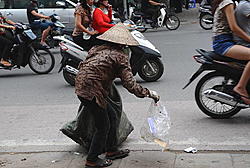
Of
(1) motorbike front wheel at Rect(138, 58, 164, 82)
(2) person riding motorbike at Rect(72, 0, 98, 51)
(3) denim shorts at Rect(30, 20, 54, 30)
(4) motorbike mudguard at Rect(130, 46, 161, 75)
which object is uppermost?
(2) person riding motorbike at Rect(72, 0, 98, 51)

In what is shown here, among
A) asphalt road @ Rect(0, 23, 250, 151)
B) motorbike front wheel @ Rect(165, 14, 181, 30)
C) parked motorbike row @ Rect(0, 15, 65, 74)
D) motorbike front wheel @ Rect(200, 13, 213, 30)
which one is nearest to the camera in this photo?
asphalt road @ Rect(0, 23, 250, 151)

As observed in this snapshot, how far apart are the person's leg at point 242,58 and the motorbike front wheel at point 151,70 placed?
9.77 ft

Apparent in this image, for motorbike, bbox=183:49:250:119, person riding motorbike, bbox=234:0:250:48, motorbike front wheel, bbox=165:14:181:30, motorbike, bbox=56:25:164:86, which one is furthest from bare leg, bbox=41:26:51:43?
person riding motorbike, bbox=234:0:250:48

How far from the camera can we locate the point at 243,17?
5.67 meters

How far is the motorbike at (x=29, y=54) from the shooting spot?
1016 centimetres

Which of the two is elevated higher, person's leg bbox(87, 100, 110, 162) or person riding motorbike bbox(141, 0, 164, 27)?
person's leg bbox(87, 100, 110, 162)

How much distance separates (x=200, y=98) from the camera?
20.0 ft

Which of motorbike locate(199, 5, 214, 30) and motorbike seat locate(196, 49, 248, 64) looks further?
motorbike locate(199, 5, 214, 30)

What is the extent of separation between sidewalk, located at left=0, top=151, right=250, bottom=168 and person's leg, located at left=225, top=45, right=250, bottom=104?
1084 millimetres

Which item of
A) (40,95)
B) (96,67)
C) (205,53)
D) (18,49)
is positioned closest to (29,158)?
(96,67)

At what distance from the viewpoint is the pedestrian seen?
4324 mm

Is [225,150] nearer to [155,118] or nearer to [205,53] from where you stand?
[155,118]

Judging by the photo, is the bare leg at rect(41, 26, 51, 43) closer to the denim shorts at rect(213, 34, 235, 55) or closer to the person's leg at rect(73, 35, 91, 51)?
the person's leg at rect(73, 35, 91, 51)

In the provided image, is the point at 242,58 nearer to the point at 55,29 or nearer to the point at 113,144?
the point at 113,144
